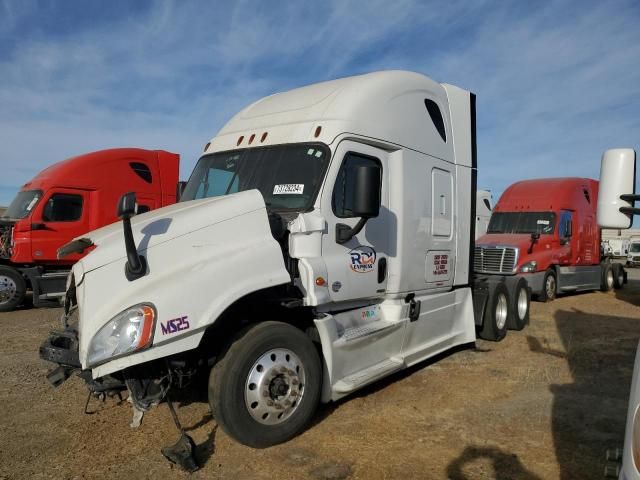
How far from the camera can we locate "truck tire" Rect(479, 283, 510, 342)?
8.05 m

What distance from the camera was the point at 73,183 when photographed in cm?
1200

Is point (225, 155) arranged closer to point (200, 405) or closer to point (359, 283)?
point (359, 283)

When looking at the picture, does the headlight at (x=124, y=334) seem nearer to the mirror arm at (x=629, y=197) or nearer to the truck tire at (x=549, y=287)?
the mirror arm at (x=629, y=197)

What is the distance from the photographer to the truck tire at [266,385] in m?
3.92

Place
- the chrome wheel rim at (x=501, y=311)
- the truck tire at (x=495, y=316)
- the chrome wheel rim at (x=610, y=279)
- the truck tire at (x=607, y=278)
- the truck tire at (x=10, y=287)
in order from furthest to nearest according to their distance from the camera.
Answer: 1. the chrome wheel rim at (x=610, y=279)
2. the truck tire at (x=607, y=278)
3. the truck tire at (x=10, y=287)
4. the chrome wheel rim at (x=501, y=311)
5. the truck tire at (x=495, y=316)

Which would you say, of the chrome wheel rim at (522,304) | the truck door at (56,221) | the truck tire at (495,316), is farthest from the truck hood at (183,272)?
the truck door at (56,221)

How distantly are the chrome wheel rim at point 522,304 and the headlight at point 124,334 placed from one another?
7400mm

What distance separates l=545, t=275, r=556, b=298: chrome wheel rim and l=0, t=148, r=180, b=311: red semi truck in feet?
33.8

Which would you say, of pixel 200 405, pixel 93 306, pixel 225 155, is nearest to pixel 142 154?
pixel 225 155

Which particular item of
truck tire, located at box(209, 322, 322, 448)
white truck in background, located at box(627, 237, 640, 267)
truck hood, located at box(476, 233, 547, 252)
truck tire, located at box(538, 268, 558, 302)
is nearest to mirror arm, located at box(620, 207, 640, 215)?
truck tire, located at box(209, 322, 322, 448)

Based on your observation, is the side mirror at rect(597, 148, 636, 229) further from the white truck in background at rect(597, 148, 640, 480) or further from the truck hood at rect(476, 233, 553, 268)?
the truck hood at rect(476, 233, 553, 268)

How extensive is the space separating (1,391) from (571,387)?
6.18 metres

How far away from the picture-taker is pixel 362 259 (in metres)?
5.05

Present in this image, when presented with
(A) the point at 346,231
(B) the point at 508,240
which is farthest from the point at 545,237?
(A) the point at 346,231
